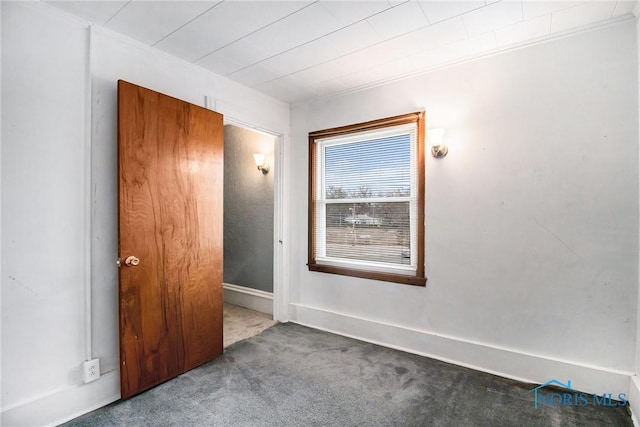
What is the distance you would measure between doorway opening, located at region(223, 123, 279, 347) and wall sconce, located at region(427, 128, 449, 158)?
176cm

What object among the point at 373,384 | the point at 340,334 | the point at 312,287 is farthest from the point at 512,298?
the point at 312,287

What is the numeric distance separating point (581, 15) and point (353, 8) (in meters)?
1.48

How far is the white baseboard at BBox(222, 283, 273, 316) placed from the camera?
158 inches

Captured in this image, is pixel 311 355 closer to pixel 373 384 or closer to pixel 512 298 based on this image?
pixel 373 384

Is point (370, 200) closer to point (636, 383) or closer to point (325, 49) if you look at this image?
point (325, 49)

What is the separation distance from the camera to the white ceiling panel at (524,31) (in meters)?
2.13

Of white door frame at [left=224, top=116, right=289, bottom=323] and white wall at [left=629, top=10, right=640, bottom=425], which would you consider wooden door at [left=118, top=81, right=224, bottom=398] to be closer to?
white door frame at [left=224, top=116, right=289, bottom=323]

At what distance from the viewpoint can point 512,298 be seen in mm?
2471

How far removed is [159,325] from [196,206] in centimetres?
92

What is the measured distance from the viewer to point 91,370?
2082mm

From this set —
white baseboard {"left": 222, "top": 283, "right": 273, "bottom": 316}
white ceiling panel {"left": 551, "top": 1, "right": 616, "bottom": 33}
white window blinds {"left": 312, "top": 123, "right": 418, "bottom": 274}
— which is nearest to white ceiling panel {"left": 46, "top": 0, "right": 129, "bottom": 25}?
white window blinds {"left": 312, "top": 123, "right": 418, "bottom": 274}

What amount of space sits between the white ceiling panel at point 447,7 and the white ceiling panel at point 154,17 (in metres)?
1.27

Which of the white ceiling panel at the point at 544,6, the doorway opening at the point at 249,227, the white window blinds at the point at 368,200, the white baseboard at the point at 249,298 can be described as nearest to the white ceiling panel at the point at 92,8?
the doorway opening at the point at 249,227

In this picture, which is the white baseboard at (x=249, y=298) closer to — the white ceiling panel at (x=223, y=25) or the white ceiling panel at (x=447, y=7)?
the white ceiling panel at (x=223, y=25)
